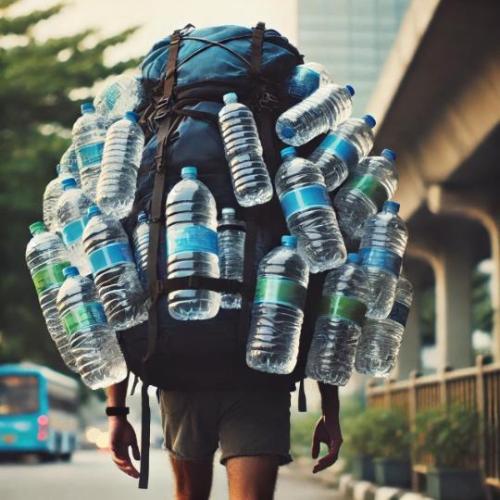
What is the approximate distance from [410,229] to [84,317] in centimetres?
1919

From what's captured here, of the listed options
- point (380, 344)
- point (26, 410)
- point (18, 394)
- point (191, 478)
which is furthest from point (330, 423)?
point (26, 410)

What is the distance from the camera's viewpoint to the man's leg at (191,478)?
4184 millimetres

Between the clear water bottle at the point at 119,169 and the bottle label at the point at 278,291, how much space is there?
0.47 meters

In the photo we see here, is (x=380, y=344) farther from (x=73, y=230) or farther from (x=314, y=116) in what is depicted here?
(x=73, y=230)

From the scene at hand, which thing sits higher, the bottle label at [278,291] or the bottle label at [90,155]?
the bottle label at [90,155]

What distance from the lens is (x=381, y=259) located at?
4176mm

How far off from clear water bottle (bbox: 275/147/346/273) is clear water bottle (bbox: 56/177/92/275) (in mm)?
623

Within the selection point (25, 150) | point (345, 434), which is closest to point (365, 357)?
point (345, 434)

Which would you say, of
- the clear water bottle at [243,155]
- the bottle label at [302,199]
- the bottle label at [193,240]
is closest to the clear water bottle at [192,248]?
the bottle label at [193,240]

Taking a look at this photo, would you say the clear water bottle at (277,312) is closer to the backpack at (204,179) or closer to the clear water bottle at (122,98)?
the backpack at (204,179)

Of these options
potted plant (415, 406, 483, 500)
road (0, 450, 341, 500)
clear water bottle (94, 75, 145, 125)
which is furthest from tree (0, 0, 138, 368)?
clear water bottle (94, 75, 145, 125)

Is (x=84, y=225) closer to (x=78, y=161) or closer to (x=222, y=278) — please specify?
(x=78, y=161)

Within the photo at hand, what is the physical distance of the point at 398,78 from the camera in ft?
50.8

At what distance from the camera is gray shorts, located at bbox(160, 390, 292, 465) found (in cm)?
399
